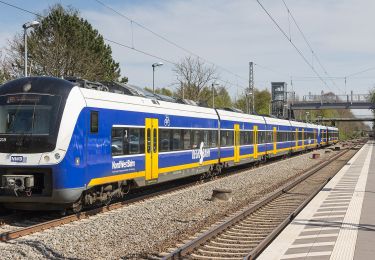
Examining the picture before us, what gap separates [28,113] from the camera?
11.1 m

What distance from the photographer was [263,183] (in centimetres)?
2020

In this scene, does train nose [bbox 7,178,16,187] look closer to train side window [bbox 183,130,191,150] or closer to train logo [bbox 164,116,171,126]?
train logo [bbox 164,116,171,126]

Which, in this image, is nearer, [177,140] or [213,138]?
[177,140]

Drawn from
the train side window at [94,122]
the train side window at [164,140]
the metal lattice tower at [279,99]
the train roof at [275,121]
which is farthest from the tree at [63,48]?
the metal lattice tower at [279,99]

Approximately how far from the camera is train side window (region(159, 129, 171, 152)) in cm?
1577

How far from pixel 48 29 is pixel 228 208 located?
29589 millimetres

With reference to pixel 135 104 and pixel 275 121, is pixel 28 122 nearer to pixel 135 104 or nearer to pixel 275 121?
pixel 135 104

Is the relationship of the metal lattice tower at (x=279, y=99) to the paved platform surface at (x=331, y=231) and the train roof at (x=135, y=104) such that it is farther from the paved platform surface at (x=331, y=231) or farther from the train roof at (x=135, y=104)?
the paved platform surface at (x=331, y=231)

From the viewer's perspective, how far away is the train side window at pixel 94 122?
38.1 ft

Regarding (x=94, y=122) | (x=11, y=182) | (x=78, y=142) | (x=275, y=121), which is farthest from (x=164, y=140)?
(x=275, y=121)

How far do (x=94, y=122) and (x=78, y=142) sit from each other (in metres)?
0.88

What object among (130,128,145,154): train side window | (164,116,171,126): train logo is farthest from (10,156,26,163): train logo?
(164,116,171,126): train logo

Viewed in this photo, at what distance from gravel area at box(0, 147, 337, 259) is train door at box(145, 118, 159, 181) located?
822 mm

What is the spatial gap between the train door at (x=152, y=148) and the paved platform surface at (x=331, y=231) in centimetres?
468
